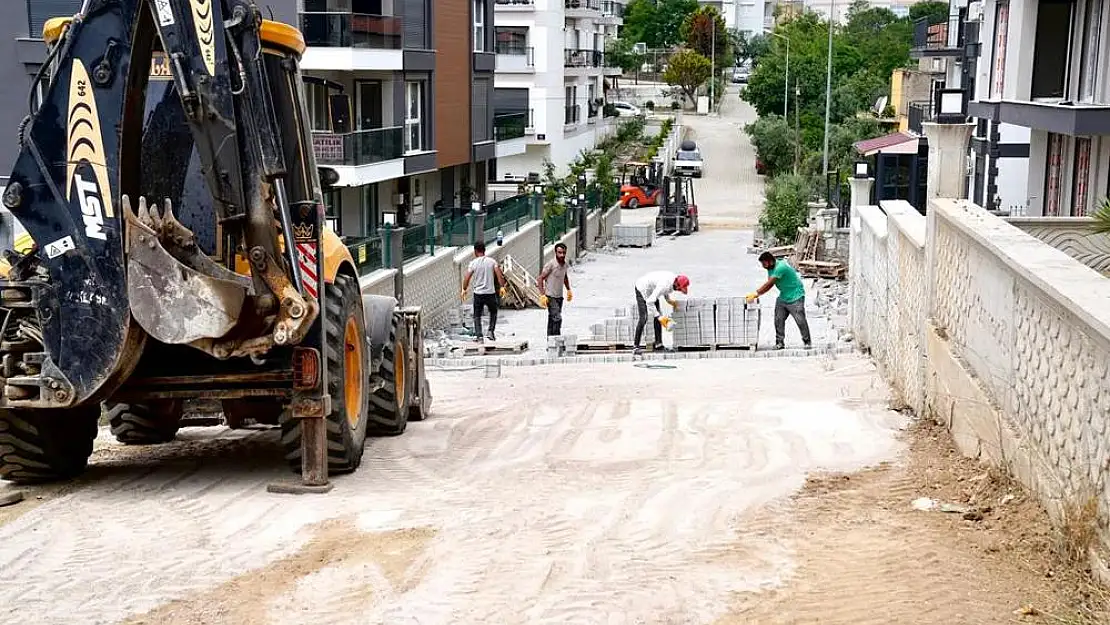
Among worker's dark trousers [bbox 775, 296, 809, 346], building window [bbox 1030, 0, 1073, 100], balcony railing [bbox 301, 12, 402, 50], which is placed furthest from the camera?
balcony railing [bbox 301, 12, 402, 50]

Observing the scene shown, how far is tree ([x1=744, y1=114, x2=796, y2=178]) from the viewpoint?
66312mm

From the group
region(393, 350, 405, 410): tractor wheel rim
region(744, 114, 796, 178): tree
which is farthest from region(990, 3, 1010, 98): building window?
region(744, 114, 796, 178): tree

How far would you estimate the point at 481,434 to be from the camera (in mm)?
11484

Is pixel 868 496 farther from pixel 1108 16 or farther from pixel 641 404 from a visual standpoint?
pixel 1108 16

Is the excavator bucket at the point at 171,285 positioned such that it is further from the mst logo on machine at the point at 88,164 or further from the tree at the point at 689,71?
the tree at the point at 689,71

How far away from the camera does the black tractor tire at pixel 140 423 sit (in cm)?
1118

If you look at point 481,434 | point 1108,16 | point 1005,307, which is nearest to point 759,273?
point 1108,16

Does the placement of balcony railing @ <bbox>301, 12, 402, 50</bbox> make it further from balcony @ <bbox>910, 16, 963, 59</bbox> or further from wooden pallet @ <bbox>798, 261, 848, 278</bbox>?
balcony @ <bbox>910, 16, 963, 59</bbox>

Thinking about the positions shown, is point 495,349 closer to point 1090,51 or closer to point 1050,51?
point 1090,51

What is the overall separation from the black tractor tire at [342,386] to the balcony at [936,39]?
39252mm

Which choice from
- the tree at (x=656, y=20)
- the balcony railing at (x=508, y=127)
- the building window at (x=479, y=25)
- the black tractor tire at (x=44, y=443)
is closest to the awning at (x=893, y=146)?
the balcony railing at (x=508, y=127)

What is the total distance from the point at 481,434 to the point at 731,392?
3.91 metres

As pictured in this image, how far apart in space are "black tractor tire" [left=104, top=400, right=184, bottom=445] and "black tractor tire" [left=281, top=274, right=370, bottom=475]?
1846 millimetres

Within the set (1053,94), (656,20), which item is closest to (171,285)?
(1053,94)
